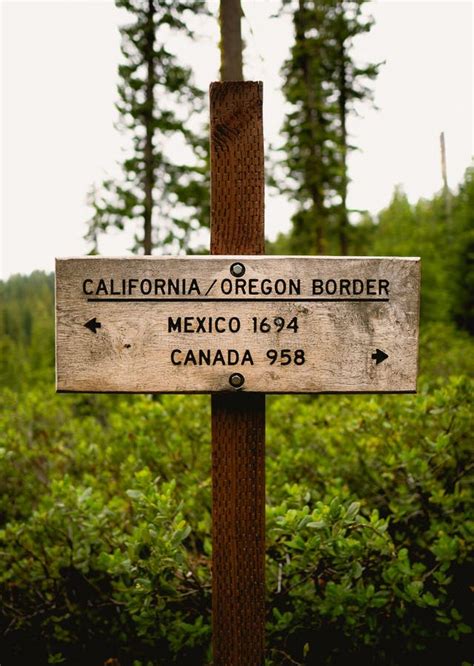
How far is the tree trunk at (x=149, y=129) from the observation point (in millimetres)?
12554

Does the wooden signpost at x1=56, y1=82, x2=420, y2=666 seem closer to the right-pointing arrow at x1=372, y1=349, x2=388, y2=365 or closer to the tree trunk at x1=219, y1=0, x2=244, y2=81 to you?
the right-pointing arrow at x1=372, y1=349, x2=388, y2=365

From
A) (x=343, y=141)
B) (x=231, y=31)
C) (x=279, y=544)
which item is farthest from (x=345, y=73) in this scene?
(x=279, y=544)

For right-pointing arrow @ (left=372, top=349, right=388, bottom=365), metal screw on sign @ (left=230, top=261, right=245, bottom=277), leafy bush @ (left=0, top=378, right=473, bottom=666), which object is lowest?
leafy bush @ (left=0, top=378, right=473, bottom=666)

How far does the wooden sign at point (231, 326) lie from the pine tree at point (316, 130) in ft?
45.6

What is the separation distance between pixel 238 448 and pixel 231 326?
43cm

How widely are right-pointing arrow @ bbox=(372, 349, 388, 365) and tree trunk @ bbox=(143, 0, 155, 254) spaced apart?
36.2 feet

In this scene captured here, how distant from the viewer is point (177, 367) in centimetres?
176

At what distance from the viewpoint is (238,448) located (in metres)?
1.91

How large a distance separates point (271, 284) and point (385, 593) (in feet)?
5.11

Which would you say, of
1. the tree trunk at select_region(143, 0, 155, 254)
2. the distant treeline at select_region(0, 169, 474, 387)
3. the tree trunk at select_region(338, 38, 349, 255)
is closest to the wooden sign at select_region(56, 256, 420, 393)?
the tree trunk at select_region(143, 0, 155, 254)

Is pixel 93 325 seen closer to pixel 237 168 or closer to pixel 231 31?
pixel 237 168

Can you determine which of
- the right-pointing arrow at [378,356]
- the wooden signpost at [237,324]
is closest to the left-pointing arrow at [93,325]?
the wooden signpost at [237,324]

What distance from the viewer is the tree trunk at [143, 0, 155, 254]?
Result: 12554mm

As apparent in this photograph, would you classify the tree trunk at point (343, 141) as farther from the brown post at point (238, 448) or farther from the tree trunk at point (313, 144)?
the brown post at point (238, 448)
